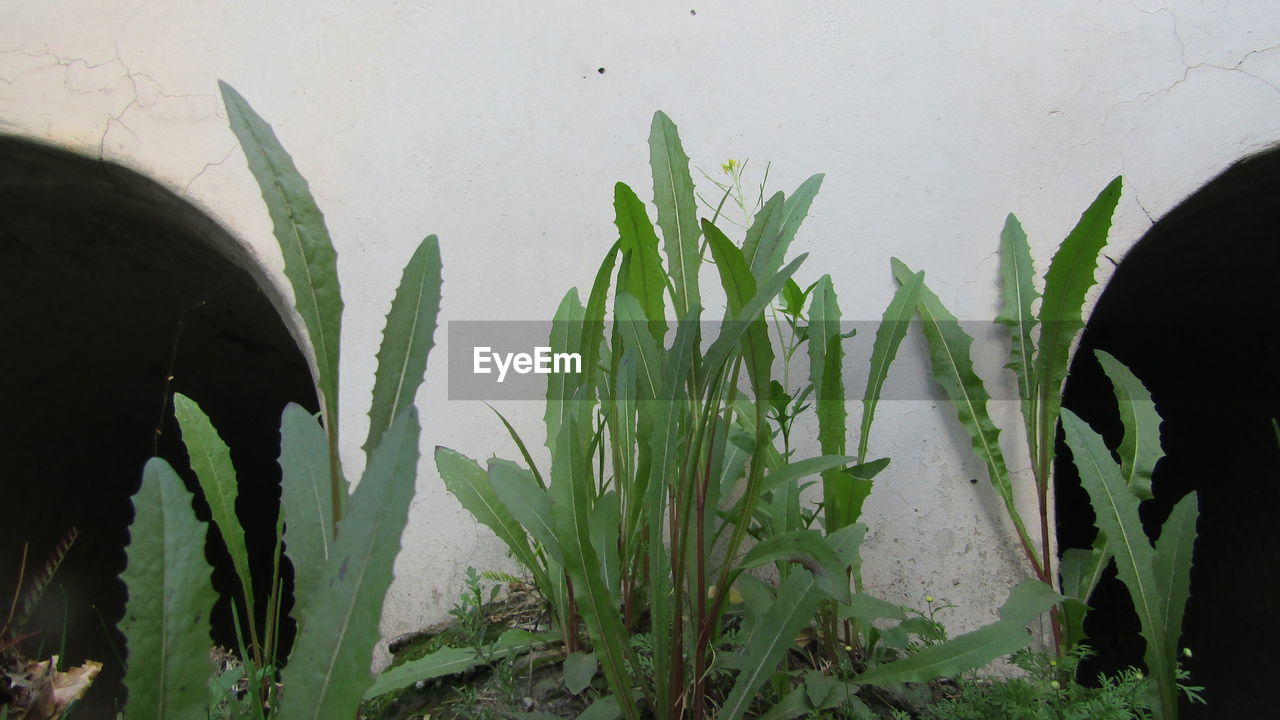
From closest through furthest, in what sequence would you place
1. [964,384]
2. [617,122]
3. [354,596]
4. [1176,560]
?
[354,596] < [1176,560] < [964,384] < [617,122]

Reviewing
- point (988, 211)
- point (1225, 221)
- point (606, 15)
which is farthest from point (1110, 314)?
point (606, 15)

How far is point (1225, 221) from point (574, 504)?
168cm

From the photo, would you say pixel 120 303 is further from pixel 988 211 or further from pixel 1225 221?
pixel 1225 221

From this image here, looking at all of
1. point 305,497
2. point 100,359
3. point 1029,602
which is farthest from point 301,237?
point 100,359

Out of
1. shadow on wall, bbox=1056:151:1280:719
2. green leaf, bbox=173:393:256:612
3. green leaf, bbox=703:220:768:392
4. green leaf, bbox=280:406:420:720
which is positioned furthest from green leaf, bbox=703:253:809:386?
shadow on wall, bbox=1056:151:1280:719

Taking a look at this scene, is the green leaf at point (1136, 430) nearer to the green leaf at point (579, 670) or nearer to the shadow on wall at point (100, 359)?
the green leaf at point (579, 670)

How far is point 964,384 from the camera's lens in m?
1.29

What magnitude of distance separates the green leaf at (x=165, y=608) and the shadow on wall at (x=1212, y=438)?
211 cm

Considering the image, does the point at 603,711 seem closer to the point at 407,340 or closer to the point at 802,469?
the point at 802,469

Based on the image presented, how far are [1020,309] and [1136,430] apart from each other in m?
0.25

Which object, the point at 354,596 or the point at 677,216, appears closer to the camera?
the point at 354,596

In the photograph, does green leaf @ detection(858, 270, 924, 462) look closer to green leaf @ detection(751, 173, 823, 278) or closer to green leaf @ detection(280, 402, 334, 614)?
green leaf @ detection(751, 173, 823, 278)

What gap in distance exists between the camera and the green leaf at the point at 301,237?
0.70m

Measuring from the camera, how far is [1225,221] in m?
1.74
